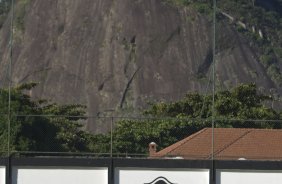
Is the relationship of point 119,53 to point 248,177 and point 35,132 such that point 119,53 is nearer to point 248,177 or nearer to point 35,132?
point 35,132

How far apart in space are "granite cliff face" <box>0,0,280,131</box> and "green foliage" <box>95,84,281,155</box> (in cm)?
7320

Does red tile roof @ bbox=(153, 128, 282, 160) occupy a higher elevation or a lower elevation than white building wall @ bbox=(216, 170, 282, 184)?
higher

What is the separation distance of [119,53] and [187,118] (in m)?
106

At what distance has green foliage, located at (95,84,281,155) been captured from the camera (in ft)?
137

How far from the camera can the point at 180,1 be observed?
485 feet

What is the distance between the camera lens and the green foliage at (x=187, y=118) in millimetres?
41656

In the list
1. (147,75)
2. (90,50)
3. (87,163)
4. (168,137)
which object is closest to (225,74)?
(147,75)

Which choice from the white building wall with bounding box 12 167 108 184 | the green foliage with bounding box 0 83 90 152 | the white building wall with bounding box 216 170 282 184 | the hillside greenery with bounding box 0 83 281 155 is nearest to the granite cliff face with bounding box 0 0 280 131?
the hillside greenery with bounding box 0 83 281 155

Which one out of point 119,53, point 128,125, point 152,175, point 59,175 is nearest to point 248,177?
point 152,175

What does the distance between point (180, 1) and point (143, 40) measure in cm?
894

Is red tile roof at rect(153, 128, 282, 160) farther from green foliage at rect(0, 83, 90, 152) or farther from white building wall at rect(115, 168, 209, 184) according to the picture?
white building wall at rect(115, 168, 209, 184)

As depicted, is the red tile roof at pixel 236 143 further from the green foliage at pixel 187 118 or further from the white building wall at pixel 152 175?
the white building wall at pixel 152 175

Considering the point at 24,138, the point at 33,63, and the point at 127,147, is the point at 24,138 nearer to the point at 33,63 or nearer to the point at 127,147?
the point at 127,147

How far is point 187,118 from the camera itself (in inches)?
1481
